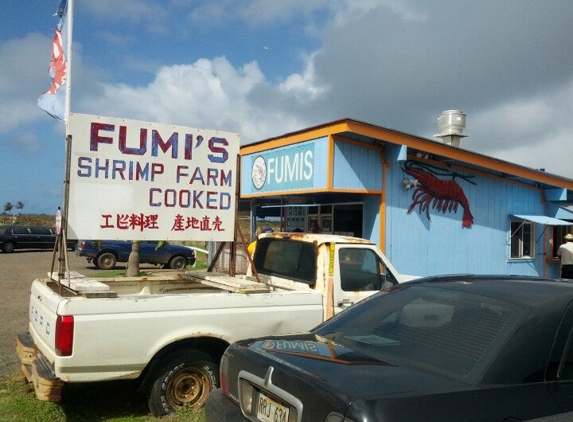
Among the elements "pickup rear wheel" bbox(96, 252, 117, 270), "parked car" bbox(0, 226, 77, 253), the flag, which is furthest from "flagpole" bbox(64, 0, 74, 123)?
"parked car" bbox(0, 226, 77, 253)

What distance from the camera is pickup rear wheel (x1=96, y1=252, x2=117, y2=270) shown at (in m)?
22.6

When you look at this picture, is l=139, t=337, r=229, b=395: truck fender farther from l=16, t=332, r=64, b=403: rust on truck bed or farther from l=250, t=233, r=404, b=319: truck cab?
l=250, t=233, r=404, b=319: truck cab

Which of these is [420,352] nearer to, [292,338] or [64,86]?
[292,338]

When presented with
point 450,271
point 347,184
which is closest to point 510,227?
point 450,271

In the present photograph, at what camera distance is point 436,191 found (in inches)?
477

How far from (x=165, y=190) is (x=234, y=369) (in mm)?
3346

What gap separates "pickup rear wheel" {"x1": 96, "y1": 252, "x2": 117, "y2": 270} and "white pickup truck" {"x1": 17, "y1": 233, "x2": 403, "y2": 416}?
17.1 m

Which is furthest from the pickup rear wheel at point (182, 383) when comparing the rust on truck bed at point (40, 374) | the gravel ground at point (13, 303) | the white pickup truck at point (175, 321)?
the gravel ground at point (13, 303)

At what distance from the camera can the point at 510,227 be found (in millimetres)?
13531

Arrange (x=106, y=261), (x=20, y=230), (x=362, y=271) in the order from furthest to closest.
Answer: (x=20, y=230), (x=106, y=261), (x=362, y=271)

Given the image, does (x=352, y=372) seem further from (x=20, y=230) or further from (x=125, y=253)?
(x=20, y=230)

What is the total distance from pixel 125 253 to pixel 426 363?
70.2 feet

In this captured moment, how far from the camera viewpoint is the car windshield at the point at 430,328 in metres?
3.00

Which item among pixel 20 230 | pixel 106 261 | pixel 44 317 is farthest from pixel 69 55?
pixel 20 230
